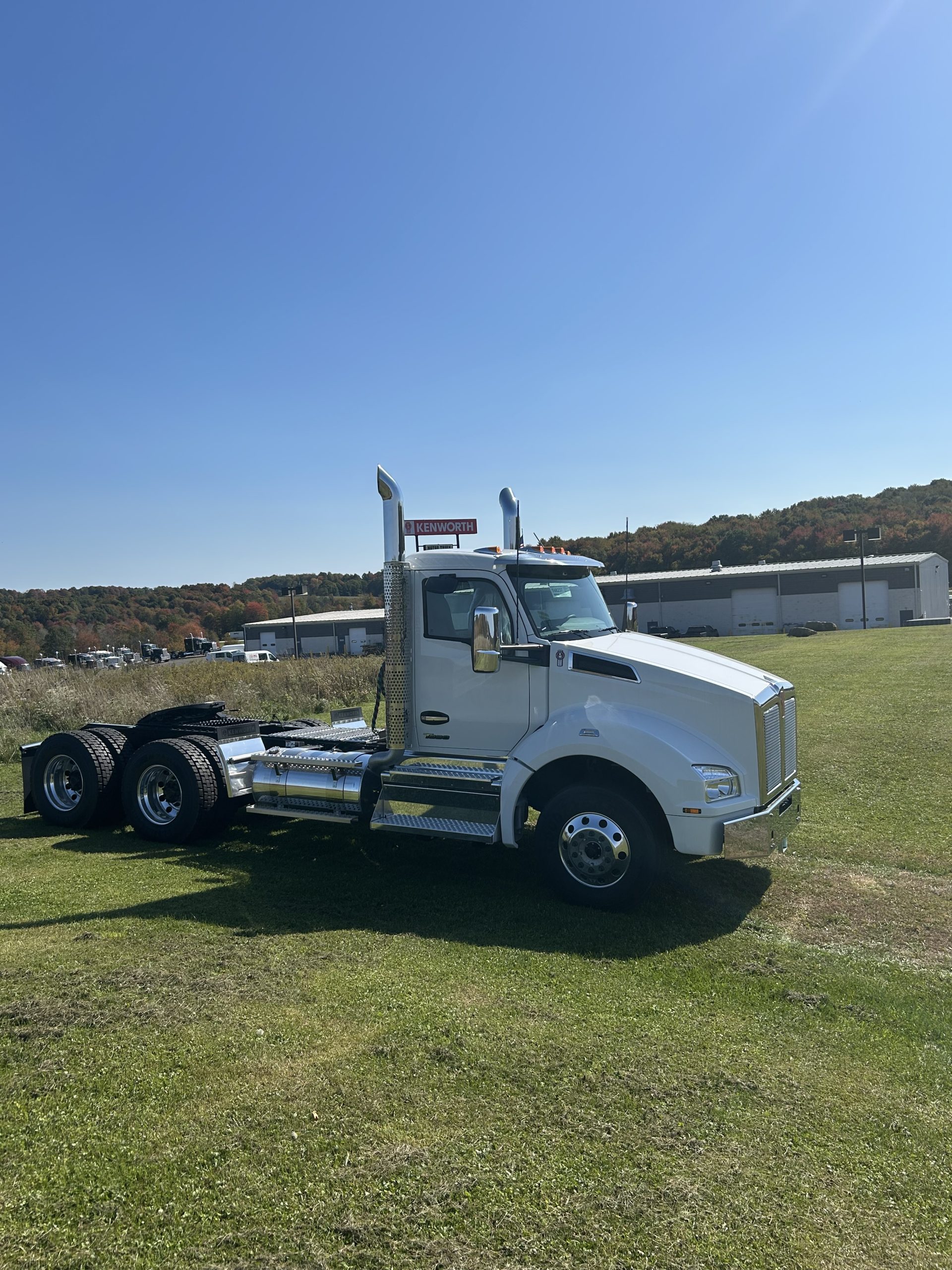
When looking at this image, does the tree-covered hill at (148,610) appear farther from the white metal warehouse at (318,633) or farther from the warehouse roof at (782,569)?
the warehouse roof at (782,569)

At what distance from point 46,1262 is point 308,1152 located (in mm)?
940

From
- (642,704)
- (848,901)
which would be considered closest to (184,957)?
(642,704)

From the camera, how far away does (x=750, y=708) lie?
636 centimetres

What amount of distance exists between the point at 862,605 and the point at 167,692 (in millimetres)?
47684

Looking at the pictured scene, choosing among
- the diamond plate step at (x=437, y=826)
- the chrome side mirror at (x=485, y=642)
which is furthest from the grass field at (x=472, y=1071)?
the chrome side mirror at (x=485, y=642)

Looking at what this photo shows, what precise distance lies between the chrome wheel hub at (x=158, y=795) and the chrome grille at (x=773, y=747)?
19.1ft

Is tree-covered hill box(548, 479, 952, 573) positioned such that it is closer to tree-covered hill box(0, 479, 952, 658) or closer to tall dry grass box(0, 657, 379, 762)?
tree-covered hill box(0, 479, 952, 658)

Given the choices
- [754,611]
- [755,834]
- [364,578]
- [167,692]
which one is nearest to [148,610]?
[364,578]

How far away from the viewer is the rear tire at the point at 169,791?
8695mm

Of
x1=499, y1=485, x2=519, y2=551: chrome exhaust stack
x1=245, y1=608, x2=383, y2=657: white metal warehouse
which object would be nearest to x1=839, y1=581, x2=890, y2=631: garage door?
x1=245, y1=608, x2=383, y2=657: white metal warehouse

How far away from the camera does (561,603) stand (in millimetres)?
7555

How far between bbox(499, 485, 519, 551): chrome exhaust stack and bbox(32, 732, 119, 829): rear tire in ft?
16.4

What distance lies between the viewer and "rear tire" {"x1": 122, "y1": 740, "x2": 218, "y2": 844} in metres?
8.70

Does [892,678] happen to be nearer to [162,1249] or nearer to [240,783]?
[240,783]
